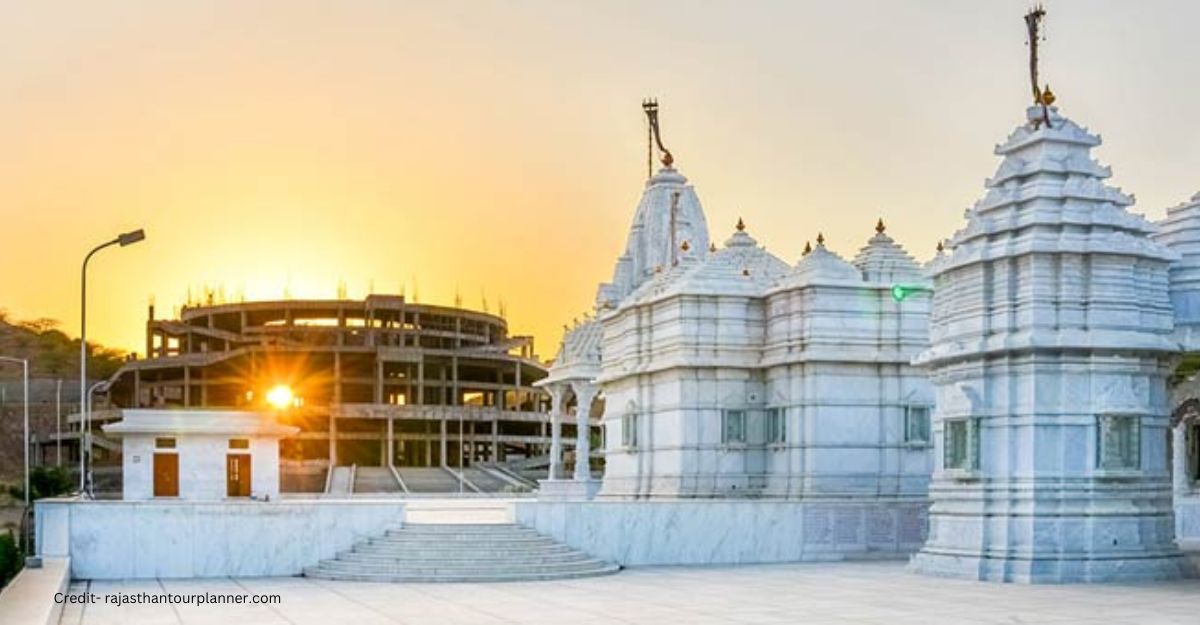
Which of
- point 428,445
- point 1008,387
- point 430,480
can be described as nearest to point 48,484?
point 430,480

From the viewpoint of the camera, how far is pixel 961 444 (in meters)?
25.1

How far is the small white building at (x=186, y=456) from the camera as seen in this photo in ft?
118

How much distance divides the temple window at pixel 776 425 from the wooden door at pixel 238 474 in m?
12.9

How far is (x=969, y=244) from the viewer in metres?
25.2

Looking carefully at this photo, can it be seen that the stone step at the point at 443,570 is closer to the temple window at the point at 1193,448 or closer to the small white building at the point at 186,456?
the small white building at the point at 186,456

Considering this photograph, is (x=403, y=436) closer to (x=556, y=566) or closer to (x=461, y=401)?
(x=461, y=401)

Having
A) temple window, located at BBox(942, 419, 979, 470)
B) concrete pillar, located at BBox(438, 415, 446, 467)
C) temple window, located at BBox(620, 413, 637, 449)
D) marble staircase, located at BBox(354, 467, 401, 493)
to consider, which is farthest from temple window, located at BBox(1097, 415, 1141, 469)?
concrete pillar, located at BBox(438, 415, 446, 467)

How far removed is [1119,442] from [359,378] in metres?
77.4

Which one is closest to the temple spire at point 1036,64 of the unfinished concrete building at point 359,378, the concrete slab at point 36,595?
the concrete slab at point 36,595

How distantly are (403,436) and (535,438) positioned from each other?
9.63 meters

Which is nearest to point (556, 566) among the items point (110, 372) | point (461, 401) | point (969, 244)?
point (969, 244)

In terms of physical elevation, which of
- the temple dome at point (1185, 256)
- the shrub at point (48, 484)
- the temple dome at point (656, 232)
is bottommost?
the shrub at point (48, 484)

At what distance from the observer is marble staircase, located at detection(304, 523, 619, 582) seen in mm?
24797

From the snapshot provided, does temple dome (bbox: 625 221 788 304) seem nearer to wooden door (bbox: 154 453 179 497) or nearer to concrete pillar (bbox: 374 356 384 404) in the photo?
wooden door (bbox: 154 453 179 497)
